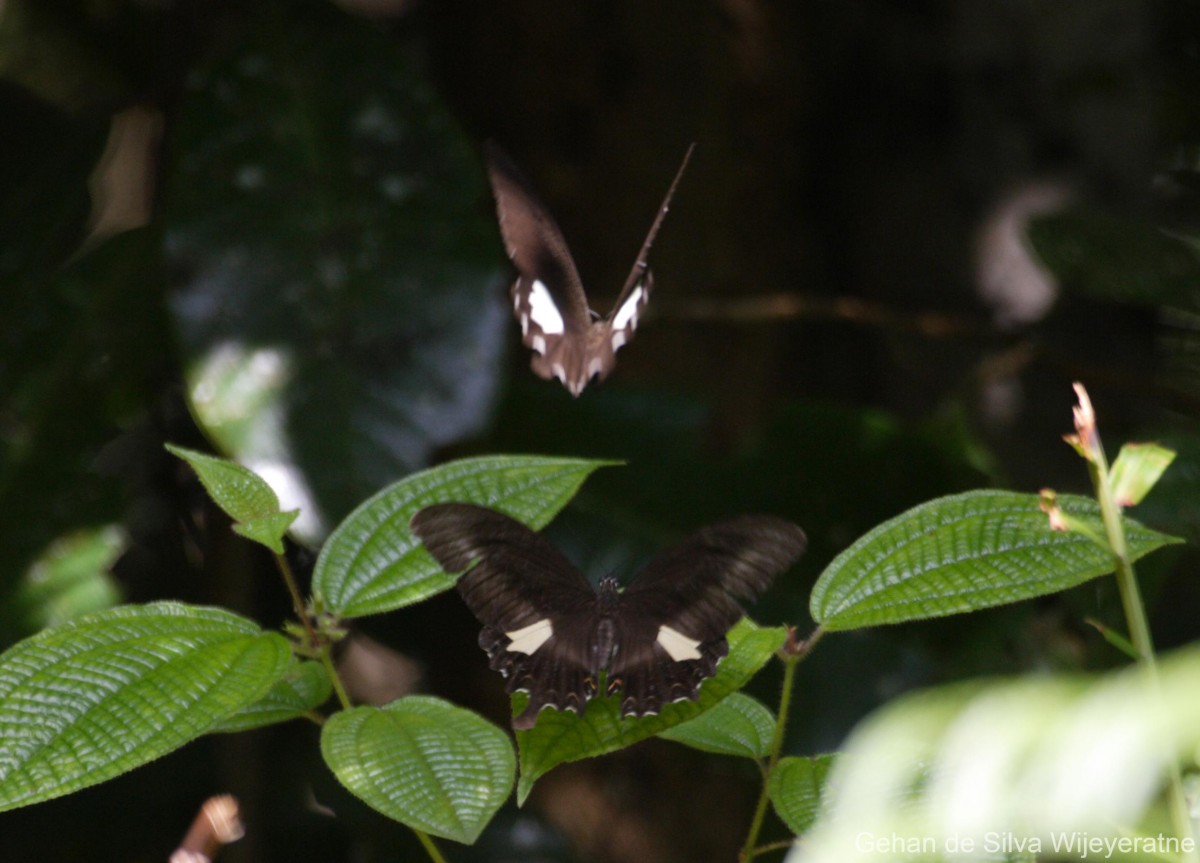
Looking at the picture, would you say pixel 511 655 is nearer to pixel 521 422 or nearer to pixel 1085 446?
pixel 1085 446

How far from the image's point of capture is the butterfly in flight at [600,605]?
605mm

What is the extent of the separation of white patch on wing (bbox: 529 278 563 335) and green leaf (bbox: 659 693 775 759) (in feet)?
1.08

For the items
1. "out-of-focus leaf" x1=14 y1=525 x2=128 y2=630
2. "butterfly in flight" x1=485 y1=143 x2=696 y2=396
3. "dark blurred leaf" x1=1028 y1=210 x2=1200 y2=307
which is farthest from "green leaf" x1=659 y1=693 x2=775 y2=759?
"dark blurred leaf" x1=1028 y1=210 x2=1200 y2=307

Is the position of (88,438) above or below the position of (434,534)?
below

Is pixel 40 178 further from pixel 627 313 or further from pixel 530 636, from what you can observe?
pixel 530 636

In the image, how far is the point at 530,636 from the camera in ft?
2.34

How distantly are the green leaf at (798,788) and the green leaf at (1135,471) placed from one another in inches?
8.1

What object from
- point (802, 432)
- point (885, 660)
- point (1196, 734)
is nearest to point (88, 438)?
point (802, 432)

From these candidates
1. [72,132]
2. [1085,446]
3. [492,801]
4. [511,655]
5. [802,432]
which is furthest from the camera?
[72,132]

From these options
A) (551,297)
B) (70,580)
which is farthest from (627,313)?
(70,580)

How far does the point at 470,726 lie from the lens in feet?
2.02

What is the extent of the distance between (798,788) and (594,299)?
3.57 feet

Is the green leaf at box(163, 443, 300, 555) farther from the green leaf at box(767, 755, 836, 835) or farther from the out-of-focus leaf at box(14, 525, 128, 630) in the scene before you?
the out-of-focus leaf at box(14, 525, 128, 630)

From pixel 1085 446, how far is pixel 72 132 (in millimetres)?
1503
